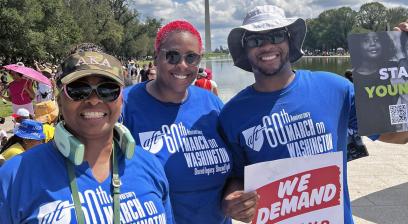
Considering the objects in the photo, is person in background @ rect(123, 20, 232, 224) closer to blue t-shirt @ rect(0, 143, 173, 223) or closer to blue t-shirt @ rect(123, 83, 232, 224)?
blue t-shirt @ rect(123, 83, 232, 224)

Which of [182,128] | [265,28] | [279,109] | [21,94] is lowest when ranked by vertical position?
[21,94]

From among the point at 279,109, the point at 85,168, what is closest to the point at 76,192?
the point at 85,168

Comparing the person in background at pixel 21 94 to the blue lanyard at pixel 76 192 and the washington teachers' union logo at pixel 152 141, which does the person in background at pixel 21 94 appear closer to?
the washington teachers' union logo at pixel 152 141

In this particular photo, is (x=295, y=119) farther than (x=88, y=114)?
Yes

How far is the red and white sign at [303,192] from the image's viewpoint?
248 cm

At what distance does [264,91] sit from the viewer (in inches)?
104

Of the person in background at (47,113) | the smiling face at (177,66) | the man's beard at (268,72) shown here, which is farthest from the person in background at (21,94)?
the man's beard at (268,72)

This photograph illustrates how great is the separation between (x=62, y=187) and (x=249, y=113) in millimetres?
1207

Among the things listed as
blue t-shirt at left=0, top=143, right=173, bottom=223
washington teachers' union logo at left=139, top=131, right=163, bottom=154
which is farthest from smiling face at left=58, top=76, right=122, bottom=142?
washington teachers' union logo at left=139, top=131, right=163, bottom=154

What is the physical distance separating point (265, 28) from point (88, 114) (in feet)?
3.94

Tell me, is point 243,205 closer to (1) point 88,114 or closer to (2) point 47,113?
(1) point 88,114

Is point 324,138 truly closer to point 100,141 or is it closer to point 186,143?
point 186,143

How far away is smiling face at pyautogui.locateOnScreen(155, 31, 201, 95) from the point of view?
277 centimetres

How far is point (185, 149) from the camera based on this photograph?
2672mm
